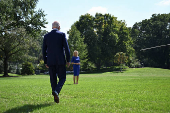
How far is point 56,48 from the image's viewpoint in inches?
228

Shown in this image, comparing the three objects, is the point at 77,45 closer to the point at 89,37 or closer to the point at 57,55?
the point at 89,37

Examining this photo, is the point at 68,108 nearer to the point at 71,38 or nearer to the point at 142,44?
the point at 71,38

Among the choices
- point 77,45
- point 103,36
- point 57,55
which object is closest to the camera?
point 57,55

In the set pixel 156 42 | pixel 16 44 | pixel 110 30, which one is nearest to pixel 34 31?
pixel 16 44

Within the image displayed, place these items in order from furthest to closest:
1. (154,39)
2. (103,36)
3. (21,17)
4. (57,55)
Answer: (154,39)
(103,36)
(21,17)
(57,55)

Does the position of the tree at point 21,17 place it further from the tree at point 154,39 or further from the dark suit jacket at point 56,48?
the tree at point 154,39

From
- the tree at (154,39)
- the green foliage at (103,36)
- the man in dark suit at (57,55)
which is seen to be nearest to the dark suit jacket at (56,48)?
the man in dark suit at (57,55)

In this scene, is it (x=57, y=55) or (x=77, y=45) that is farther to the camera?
(x=77, y=45)

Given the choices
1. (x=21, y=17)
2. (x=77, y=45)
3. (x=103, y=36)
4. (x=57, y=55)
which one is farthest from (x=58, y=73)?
(x=103, y=36)

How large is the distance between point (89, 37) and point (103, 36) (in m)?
3.93

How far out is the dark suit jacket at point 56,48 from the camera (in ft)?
18.8

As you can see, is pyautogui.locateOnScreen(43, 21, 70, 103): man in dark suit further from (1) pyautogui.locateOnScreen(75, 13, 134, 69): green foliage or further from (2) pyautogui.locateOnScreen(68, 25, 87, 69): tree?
(1) pyautogui.locateOnScreen(75, 13, 134, 69): green foliage

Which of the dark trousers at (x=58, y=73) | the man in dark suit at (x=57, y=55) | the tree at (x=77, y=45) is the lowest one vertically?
the dark trousers at (x=58, y=73)

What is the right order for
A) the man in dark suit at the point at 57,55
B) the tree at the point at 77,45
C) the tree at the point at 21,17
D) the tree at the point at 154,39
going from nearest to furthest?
the man in dark suit at the point at 57,55 < the tree at the point at 21,17 < the tree at the point at 77,45 < the tree at the point at 154,39
